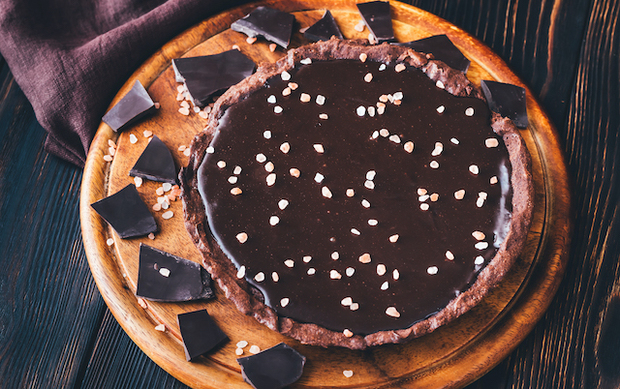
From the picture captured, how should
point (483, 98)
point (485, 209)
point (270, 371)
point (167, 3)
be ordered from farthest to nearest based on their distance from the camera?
1. point (167, 3)
2. point (483, 98)
3. point (485, 209)
4. point (270, 371)

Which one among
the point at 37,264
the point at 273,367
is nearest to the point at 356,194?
the point at 273,367

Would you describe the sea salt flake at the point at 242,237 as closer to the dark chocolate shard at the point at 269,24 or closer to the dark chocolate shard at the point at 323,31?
the dark chocolate shard at the point at 269,24

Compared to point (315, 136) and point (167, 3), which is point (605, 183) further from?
point (167, 3)

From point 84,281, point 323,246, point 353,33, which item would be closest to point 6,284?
point 84,281

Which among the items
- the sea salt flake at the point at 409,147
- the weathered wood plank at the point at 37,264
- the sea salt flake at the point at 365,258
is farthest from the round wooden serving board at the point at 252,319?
the sea salt flake at the point at 409,147

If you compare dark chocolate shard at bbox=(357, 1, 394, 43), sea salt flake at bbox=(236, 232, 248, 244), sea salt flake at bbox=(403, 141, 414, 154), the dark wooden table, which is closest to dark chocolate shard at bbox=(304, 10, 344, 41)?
dark chocolate shard at bbox=(357, 1, 394, 43)

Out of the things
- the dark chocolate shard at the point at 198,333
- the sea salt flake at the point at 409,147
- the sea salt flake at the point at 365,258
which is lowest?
the dark chocolate shard at the point at 198,333

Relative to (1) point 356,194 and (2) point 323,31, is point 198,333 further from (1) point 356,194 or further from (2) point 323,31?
(2) point 323,31
